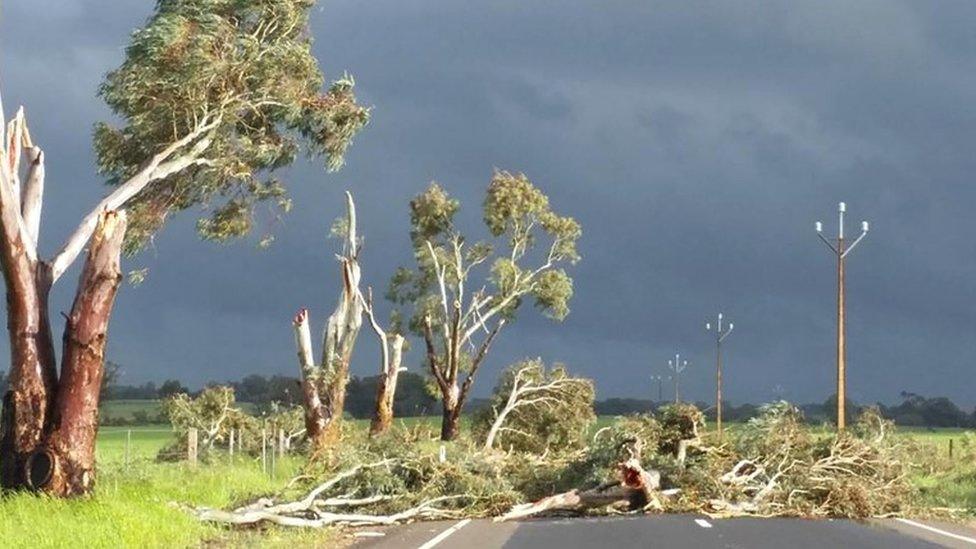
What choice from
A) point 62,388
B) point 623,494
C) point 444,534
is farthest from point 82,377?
point 623,494

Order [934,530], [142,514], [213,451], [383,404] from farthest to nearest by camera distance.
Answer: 1. [383,404]
2. [213,451]
3. [934,530]
4. [142,514]

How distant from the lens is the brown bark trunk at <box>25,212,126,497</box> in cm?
2297

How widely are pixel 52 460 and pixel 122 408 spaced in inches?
→ 4050

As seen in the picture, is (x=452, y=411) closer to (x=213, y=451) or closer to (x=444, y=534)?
(x=213, y=451)

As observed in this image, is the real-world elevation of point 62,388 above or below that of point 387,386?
below

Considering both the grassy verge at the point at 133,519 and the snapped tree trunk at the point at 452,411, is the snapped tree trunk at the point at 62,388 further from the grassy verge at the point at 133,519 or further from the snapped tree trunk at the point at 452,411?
the snapped tree trunk at the point at 452,411

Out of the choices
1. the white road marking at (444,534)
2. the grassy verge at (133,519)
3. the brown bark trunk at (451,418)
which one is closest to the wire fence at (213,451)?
the grassy verge at (133,519)

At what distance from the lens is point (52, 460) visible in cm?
2289

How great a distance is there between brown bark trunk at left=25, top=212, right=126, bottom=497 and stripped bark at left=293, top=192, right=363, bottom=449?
15594mm

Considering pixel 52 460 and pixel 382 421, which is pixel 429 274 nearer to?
pixel 382 421

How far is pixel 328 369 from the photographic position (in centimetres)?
4000

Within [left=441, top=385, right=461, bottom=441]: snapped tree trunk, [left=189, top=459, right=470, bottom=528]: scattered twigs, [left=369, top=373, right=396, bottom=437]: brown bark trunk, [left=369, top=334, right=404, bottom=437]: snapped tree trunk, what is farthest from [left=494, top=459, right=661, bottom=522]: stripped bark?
[left=441, top=385, right=461, bottom=441]: snapped tree trunk

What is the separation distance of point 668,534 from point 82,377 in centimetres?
979

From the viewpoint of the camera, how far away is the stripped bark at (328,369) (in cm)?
3972
